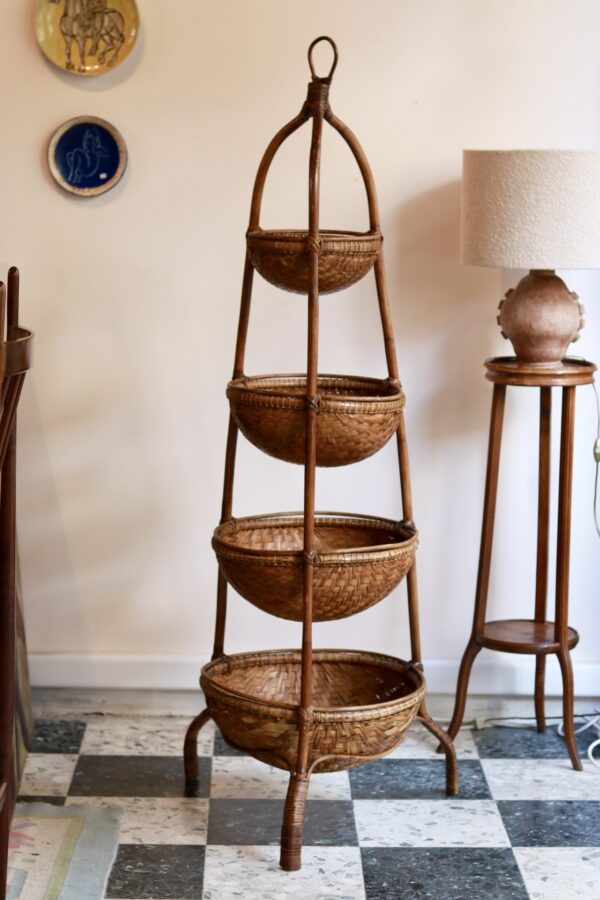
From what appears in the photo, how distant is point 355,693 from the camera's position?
2.75m

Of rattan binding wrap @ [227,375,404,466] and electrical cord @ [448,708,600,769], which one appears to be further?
electrical cord @ [448,708,600,769]

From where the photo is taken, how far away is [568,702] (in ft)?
9.37

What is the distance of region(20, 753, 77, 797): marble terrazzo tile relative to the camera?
8.91ft

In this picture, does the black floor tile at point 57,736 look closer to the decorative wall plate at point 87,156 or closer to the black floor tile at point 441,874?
the black floor tile at point 441,874

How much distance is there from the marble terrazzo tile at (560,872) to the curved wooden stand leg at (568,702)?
0.40 meters

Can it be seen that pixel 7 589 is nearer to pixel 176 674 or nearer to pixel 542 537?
pixel 176 674

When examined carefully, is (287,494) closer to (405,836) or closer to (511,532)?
(511,532)

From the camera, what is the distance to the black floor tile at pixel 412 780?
2725 mm

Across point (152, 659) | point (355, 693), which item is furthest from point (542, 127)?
point (152, 659)

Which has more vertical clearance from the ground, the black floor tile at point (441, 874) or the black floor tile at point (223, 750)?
the black floor tile at point (223, 750)

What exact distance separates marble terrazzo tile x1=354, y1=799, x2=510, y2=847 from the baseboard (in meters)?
0.52

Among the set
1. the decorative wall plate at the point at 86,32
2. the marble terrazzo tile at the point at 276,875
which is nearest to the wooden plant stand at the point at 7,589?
the marble terrazzo tile at the point at 276,875

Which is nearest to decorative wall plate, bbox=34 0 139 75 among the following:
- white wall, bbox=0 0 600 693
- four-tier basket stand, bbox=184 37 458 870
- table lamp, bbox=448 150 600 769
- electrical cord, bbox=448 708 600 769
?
white wall, bbox=0 0 600 693

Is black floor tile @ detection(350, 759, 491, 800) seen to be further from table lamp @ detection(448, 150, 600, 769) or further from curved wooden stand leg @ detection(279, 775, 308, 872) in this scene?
curved wooden stand leg @ detection(279, 775, 308, 872)
